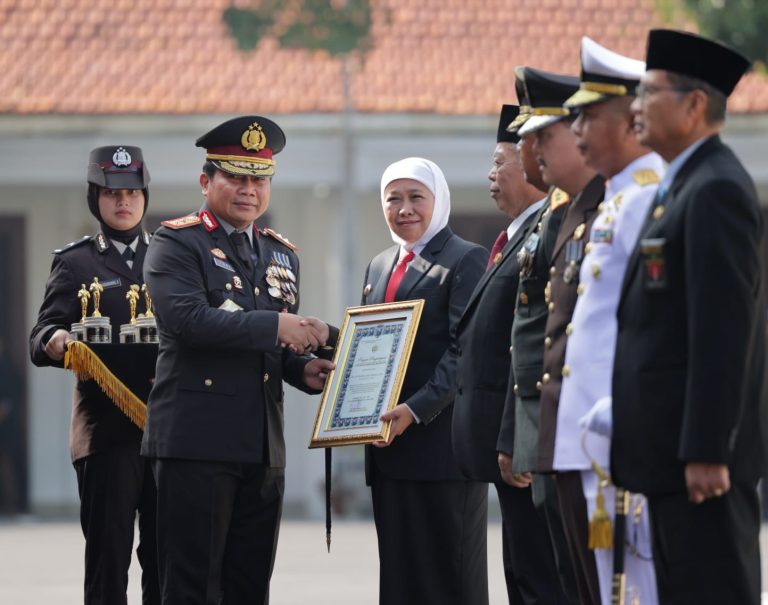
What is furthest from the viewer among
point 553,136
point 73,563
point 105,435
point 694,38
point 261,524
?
point 73,563

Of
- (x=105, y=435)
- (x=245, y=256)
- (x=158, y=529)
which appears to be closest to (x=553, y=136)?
(x=245, y=256)

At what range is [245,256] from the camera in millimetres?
7125

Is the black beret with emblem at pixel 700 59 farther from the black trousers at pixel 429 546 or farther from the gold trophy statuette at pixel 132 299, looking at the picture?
the gold trophy statuette at pixel 132 299

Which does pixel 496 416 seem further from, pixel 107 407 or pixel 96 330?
pixel 96 330

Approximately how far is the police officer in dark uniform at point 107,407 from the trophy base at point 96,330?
0.06m

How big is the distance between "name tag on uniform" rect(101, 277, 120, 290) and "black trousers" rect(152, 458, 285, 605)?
121 centimetres

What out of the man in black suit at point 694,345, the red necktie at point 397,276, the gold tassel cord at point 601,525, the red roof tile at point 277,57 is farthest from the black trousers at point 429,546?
the red roof tile at point 277,57

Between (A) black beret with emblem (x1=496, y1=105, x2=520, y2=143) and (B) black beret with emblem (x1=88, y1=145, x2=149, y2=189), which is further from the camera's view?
(B) black beret with emblem (x1=88, y1=145, x2=149, y2=189)

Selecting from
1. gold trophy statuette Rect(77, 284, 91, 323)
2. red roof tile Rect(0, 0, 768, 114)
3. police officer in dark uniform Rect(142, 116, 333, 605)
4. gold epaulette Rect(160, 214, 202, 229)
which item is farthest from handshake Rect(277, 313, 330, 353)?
red roof tile Rect(0, 0, 768, 114)

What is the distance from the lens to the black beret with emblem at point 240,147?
7078 mm

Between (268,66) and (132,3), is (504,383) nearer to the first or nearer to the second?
(268,66)

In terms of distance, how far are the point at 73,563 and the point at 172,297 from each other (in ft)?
20.7

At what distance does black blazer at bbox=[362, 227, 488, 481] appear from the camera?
7.18 m

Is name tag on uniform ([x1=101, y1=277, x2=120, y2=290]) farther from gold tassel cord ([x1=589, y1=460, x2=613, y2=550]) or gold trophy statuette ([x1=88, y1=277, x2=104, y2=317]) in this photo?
gold tassel cord ([x1=589, y1=460, x2=613, y2=550])
